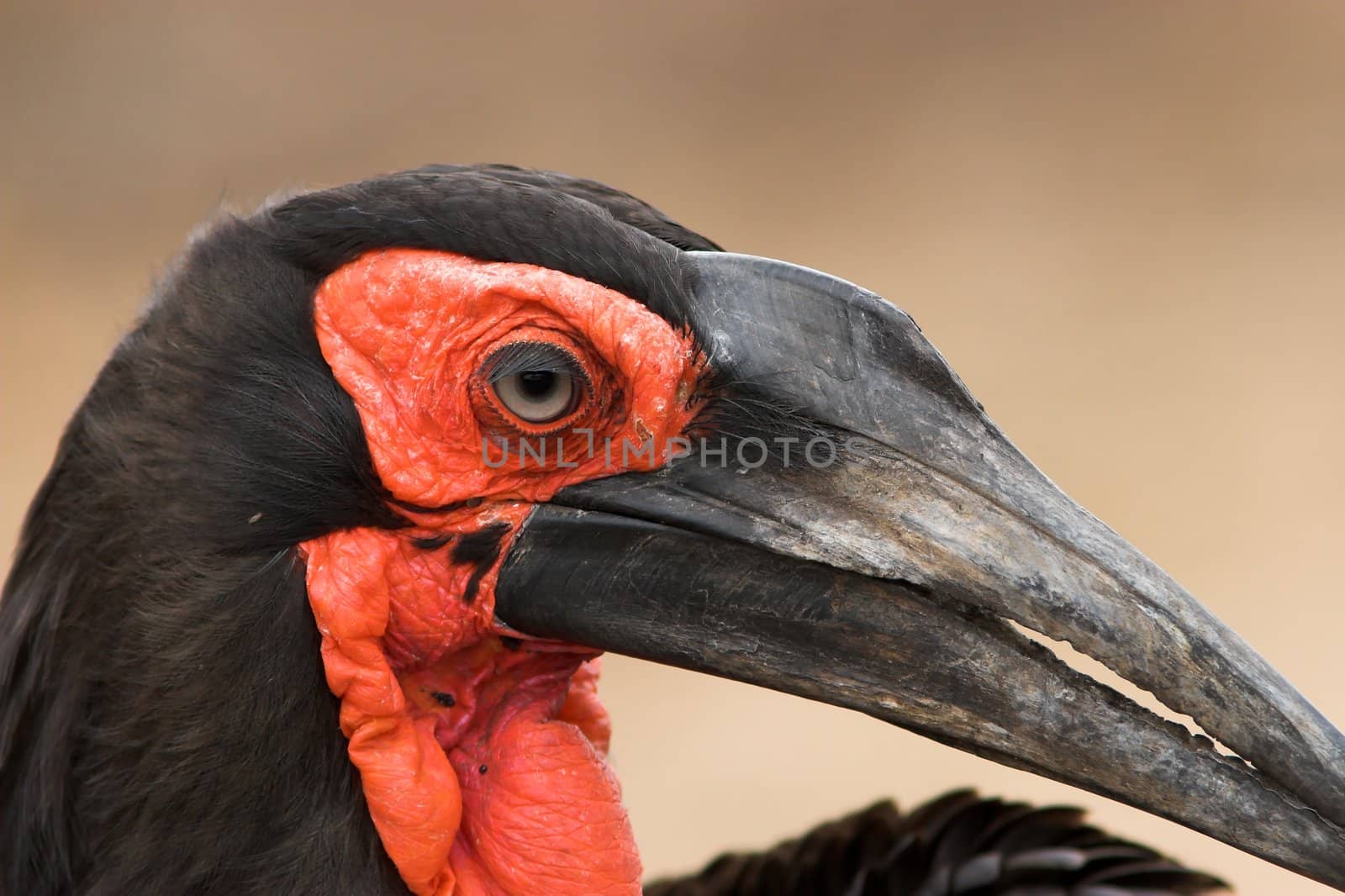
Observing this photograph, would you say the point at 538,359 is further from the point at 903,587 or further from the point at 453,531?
the point at 903,587

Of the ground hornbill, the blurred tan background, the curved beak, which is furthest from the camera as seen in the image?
the blurred tan background

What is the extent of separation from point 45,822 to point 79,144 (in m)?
5.87

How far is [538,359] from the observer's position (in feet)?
6.81

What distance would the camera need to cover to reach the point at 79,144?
7340 mm

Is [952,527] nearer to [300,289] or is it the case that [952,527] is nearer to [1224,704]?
[1224,704]

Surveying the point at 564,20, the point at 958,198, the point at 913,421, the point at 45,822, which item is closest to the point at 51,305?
the point at 564,20

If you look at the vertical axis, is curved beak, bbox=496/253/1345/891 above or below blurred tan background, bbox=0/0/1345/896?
Answer: below

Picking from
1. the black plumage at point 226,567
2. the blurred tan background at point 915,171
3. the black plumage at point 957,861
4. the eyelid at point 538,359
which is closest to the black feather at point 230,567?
the black plumage at point 226,567

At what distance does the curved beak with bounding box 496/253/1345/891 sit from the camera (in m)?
1.91

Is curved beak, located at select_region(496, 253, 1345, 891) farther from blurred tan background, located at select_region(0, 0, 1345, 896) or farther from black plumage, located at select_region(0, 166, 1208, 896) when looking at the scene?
blurred tan background, located at select_region(0, 0, 1345, 896)

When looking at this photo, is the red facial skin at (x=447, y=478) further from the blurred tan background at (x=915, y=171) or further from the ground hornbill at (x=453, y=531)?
the blurred tan background at (x=915, y=171)

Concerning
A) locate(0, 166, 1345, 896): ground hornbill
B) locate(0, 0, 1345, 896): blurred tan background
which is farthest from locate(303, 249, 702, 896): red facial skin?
locate(0, 0, 1345, 896): blurred tan background

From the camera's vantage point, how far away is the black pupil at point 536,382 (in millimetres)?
2082

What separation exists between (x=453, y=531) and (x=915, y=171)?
579 centimetres
